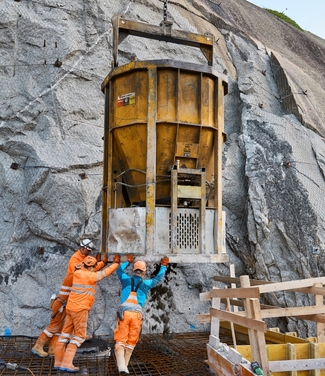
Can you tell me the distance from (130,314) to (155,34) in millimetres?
4018

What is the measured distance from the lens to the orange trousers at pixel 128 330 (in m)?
4.73

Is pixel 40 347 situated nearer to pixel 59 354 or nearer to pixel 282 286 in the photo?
pixel 59 354

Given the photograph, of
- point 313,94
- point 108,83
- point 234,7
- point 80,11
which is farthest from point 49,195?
point 234,7

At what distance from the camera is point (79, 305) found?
4.93 m

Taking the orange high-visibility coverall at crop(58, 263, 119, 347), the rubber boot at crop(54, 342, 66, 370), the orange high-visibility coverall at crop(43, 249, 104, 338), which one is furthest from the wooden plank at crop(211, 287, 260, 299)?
the rubber boot at crop(54, 342, 66, 370)

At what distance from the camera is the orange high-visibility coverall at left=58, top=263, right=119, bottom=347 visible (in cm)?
492

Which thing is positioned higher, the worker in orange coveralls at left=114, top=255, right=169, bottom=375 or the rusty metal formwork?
the worker in orange coveralls at left=114, top=255, right=169, bottom=375

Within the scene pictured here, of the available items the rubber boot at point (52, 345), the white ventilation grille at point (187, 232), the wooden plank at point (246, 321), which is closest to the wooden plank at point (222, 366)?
the wooden plank at point (246, 321)

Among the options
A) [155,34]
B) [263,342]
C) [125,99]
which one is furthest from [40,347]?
[155,34]

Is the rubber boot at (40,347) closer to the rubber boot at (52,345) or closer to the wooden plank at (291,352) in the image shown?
the rubber boot at (52,345)


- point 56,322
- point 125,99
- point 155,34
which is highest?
point 155,34

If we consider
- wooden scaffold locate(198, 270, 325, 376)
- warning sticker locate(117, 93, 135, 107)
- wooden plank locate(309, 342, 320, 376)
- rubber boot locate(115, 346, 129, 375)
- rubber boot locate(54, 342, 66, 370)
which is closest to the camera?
wooden scaffold locate(198, 270, 325, 376)

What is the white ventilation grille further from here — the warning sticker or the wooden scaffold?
the warning sticker

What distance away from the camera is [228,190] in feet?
28.7
